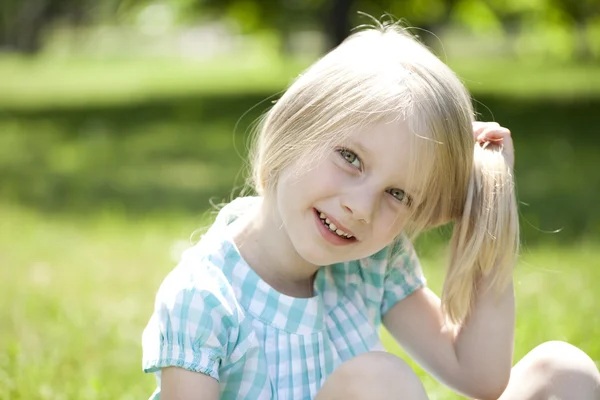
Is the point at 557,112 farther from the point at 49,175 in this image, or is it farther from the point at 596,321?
the point at 596,321

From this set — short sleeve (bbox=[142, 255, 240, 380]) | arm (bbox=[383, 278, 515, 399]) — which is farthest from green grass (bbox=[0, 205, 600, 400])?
short sleeve (bbox=[142, 255, 240, 380])

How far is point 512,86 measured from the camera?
16094 millimetres

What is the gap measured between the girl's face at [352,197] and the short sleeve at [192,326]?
0.75 ft

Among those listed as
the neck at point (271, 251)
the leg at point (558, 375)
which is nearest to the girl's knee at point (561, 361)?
the leg at point (558, 375)

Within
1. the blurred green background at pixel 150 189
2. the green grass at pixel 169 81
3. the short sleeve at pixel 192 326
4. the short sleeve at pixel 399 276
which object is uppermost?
the short sleeve at pixel 192 326

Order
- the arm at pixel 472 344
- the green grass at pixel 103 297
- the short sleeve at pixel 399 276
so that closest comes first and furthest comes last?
the arm at pixel 472 344
the short sleeve at pixel 399 276
the green grass at pixel 103 297

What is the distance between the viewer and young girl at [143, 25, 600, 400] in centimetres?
210

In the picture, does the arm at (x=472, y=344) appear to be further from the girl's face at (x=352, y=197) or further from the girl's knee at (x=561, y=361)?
the girl's face at (x=352, y=197)

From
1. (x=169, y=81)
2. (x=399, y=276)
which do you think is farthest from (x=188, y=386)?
(x=169, y=81)

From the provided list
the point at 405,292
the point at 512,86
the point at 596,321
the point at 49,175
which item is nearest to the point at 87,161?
the point at 49,175

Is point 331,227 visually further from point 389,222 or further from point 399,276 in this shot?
point 399,276

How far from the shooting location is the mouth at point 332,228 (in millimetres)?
2145

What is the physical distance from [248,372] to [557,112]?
1072cm

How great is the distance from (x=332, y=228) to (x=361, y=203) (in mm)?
107
